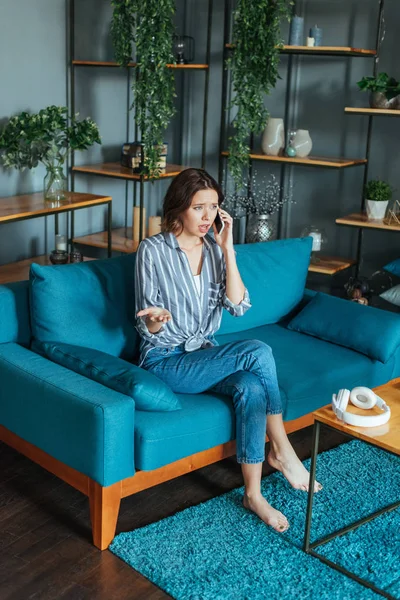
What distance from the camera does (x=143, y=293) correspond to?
2.93 metres

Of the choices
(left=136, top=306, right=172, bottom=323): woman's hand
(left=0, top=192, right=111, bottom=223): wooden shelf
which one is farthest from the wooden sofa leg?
(left=0, top=192, right=111, bottom=223): wooden shelf

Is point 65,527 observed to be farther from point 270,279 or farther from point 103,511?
point 270,279

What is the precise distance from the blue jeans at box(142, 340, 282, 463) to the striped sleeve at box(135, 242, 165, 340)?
0.44 feet

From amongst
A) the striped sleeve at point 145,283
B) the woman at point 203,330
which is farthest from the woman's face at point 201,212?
the striped sleeve at point 145,283

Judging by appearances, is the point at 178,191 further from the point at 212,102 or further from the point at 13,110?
the point at 212,102

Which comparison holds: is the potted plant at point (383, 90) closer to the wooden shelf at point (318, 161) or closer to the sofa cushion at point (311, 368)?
the wooden shelf at point (318, 161)

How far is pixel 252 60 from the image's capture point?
445cm

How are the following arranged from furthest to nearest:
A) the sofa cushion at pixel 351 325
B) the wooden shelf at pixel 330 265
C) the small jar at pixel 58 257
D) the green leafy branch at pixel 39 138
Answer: the wooden shelf at pixel 330 265 → the small jar at pixel 58 257 → the green leafy branch at pixel 39 138 → the sofa cushion at pixel 351 325

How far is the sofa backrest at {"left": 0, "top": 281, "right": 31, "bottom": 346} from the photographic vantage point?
2971 mm

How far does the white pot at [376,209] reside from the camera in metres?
4.54

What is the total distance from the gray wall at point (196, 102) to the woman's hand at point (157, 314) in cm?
194

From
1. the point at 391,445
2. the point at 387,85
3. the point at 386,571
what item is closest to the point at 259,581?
the point at 386,571

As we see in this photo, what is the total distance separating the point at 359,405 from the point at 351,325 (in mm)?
890

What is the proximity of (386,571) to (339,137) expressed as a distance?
315 cm
